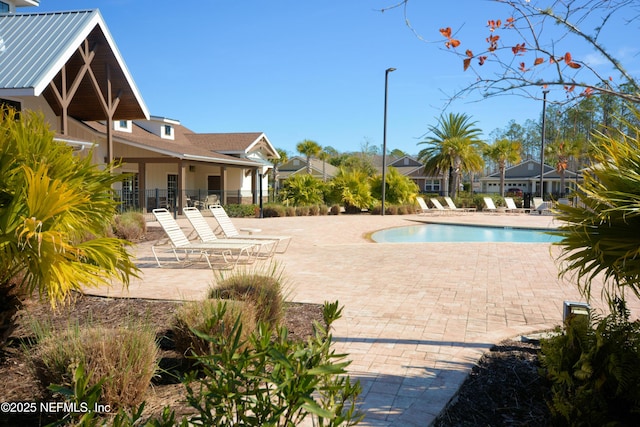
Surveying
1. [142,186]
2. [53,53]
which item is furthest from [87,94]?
[142,186]

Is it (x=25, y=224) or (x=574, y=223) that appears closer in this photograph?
(x=574, y=223)

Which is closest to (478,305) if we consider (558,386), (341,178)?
(558,386)

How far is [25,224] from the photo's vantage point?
3.27 metres

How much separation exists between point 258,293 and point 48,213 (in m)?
2.23

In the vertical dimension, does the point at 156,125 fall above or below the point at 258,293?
above

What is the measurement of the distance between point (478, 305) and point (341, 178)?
890 inches

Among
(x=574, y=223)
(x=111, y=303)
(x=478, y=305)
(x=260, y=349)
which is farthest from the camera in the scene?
(x=478, y=305)

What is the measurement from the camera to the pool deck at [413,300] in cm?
378

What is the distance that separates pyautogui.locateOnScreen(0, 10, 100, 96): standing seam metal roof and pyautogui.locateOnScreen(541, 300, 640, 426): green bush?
44.2 feet

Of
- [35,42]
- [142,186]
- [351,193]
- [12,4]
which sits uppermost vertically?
[12,4]

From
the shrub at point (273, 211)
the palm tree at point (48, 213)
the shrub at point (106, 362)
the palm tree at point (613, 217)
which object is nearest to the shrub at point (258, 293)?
the palm tree at point (48, 213)

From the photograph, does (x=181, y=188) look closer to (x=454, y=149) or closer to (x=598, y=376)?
(x=598, y=376)

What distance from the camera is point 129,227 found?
12.9m

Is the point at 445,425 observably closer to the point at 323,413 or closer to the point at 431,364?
the point at 431,364
